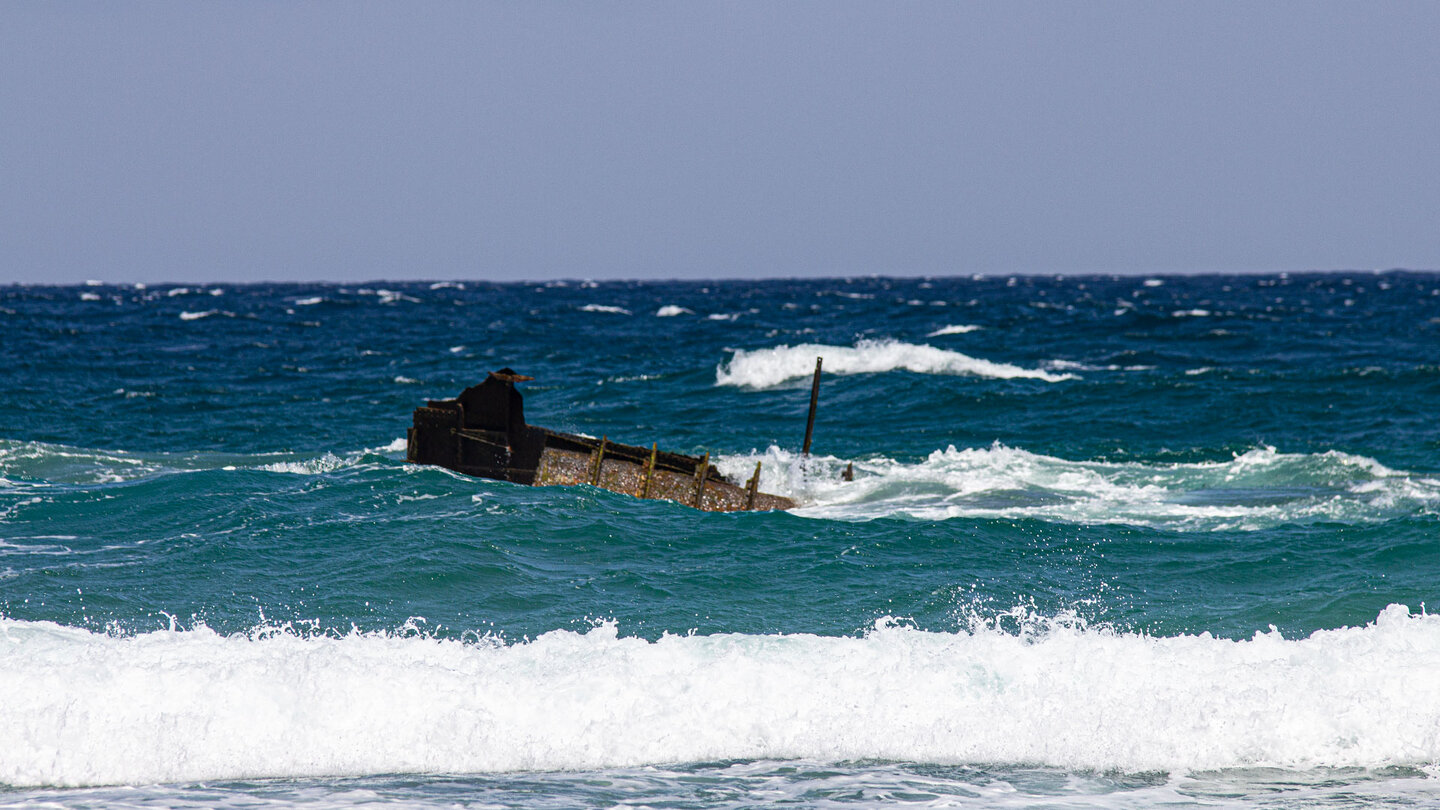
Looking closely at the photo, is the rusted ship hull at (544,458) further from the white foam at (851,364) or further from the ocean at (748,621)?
the white foam at (851,364)

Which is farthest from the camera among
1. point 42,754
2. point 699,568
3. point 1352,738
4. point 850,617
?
point 699,568

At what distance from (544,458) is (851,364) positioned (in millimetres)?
23140

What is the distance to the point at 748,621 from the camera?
40.8ft

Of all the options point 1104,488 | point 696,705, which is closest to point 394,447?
point 1104,488

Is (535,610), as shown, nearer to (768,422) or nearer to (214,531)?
(214,531)

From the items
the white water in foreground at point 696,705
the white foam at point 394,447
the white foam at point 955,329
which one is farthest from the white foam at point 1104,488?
the white foam at point 955,329

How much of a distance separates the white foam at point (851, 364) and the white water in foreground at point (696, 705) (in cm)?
2799

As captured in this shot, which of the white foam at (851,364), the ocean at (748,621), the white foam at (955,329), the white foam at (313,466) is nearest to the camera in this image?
the ocean at (748,621)

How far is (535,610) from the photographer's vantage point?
1269 centimetres

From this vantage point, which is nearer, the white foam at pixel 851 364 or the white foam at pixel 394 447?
the white foam at pixel 394 447

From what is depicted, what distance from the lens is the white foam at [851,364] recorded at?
3953cm

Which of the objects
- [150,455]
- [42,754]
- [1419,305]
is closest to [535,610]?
[42,754]

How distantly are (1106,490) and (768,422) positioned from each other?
11762mm

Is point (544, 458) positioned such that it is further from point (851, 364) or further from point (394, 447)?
point (851, 364)
